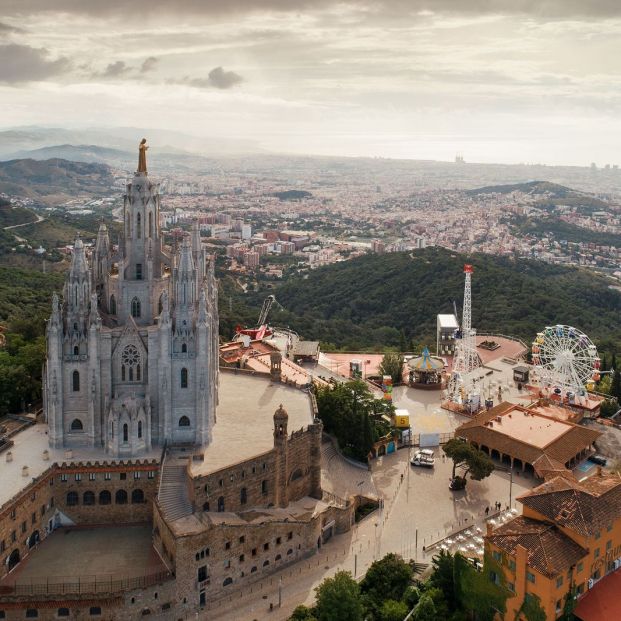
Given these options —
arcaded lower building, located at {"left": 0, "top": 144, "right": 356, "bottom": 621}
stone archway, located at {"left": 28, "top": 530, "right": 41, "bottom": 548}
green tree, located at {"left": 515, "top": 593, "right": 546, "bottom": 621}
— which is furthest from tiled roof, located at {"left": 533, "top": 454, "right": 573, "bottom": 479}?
stone archway, located at {"left": 28, "top": 530, "right": 41, "bottom": 548}

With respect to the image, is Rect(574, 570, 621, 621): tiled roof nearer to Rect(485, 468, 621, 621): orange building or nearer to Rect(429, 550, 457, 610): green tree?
Rect(485, 468, 621, 621): orange building

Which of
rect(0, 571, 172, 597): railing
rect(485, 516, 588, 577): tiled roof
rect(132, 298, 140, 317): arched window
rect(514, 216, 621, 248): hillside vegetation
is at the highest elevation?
rect(132, 298, 140, 317): arched window

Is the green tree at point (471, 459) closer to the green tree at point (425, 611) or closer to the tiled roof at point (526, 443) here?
the tiled roof at point (526, 443)

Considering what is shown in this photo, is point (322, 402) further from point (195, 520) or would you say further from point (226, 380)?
point (195, 520)

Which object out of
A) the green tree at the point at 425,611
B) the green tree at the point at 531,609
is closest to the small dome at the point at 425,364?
the green tree at the point at 425,611

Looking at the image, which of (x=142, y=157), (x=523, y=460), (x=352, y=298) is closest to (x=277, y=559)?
(x=523, y=460)

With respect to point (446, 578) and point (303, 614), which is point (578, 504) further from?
point (303, 614)
